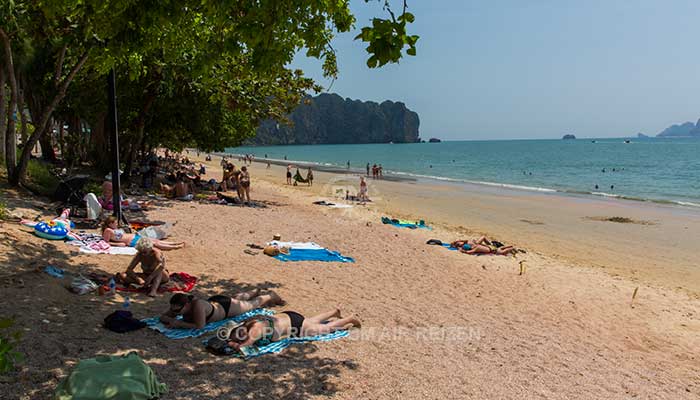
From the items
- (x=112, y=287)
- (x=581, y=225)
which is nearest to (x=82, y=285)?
(x=112, y=287)

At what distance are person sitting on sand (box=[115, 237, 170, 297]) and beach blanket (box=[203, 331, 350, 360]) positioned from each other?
1884mm

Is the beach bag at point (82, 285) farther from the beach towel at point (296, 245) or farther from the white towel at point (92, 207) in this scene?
the beach towel at point (296, 245)

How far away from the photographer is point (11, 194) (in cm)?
1066

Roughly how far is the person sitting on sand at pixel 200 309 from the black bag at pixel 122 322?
28 centimetres

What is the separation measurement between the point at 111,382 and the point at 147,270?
3312 mm

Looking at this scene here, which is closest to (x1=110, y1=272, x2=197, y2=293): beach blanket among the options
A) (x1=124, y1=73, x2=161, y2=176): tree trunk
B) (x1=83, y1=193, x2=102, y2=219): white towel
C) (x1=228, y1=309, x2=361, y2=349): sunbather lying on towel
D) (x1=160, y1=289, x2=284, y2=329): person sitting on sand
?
(x1=160, y1=289, x2=284, y2=329): person sitting on sand

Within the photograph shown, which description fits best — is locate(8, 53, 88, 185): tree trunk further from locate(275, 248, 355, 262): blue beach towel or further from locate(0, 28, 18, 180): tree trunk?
locate(275, 248, 355, 262): blue beach towel

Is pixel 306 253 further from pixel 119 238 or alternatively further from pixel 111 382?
pixel 111 382

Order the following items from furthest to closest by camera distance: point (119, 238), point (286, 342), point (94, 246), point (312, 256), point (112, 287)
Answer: point (312, 256) < point (119, 238) < point (94, 246) < point (112, 287) < point (286, 342)

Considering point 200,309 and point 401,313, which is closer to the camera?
point 200,309

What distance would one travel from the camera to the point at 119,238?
8.50m

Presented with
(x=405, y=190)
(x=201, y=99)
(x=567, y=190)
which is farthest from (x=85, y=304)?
(x=567, y=190)

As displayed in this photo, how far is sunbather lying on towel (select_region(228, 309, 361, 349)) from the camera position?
491cm

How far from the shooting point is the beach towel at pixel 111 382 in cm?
335
